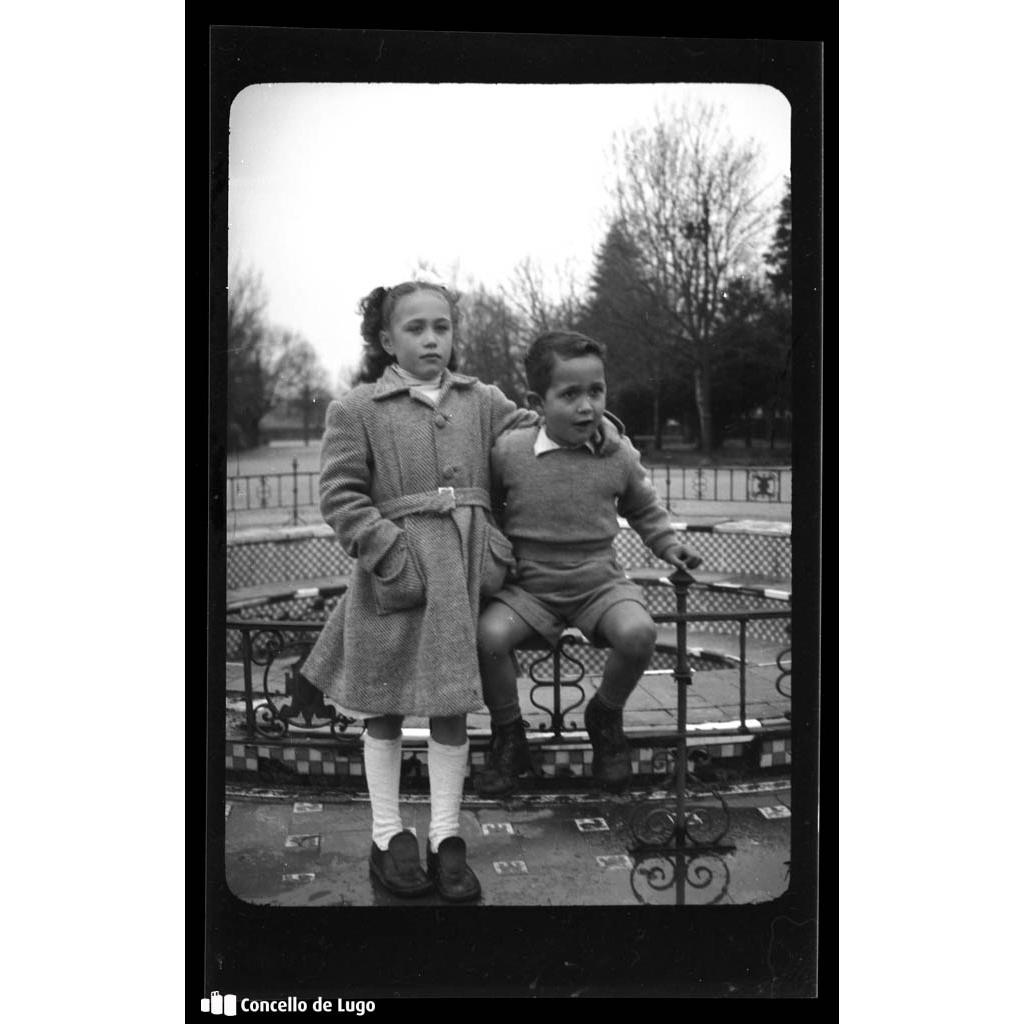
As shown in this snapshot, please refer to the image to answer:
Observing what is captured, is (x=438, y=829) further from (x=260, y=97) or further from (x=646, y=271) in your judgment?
(x=260, y=97)

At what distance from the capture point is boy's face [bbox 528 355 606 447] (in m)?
2.82

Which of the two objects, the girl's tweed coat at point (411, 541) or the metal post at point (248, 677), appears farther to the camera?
the metal post at point (248, 677)

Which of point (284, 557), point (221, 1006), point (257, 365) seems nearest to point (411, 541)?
→ point (257, 365)

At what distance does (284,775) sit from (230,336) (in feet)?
4.28

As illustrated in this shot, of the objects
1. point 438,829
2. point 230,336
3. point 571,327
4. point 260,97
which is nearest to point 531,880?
point 438,829

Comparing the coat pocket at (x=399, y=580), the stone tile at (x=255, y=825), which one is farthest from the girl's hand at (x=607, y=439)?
the stone tile at (x=255, y=825)

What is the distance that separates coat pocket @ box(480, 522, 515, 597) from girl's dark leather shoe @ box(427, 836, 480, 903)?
729 mm

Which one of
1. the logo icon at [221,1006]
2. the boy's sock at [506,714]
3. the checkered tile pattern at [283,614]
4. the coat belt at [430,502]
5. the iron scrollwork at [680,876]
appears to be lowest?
the logo icon at [221,1006]

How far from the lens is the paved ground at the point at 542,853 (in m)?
2.86

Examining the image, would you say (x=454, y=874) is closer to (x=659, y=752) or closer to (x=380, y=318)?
(x=659, y=752)

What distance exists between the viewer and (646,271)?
2908 millimetres

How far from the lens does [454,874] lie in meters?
2.84

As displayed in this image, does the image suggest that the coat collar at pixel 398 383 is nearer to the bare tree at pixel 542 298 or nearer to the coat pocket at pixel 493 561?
the bare tree at pixel 542 298

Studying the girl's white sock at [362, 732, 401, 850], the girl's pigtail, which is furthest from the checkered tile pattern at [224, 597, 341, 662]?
the girl's pigtail
